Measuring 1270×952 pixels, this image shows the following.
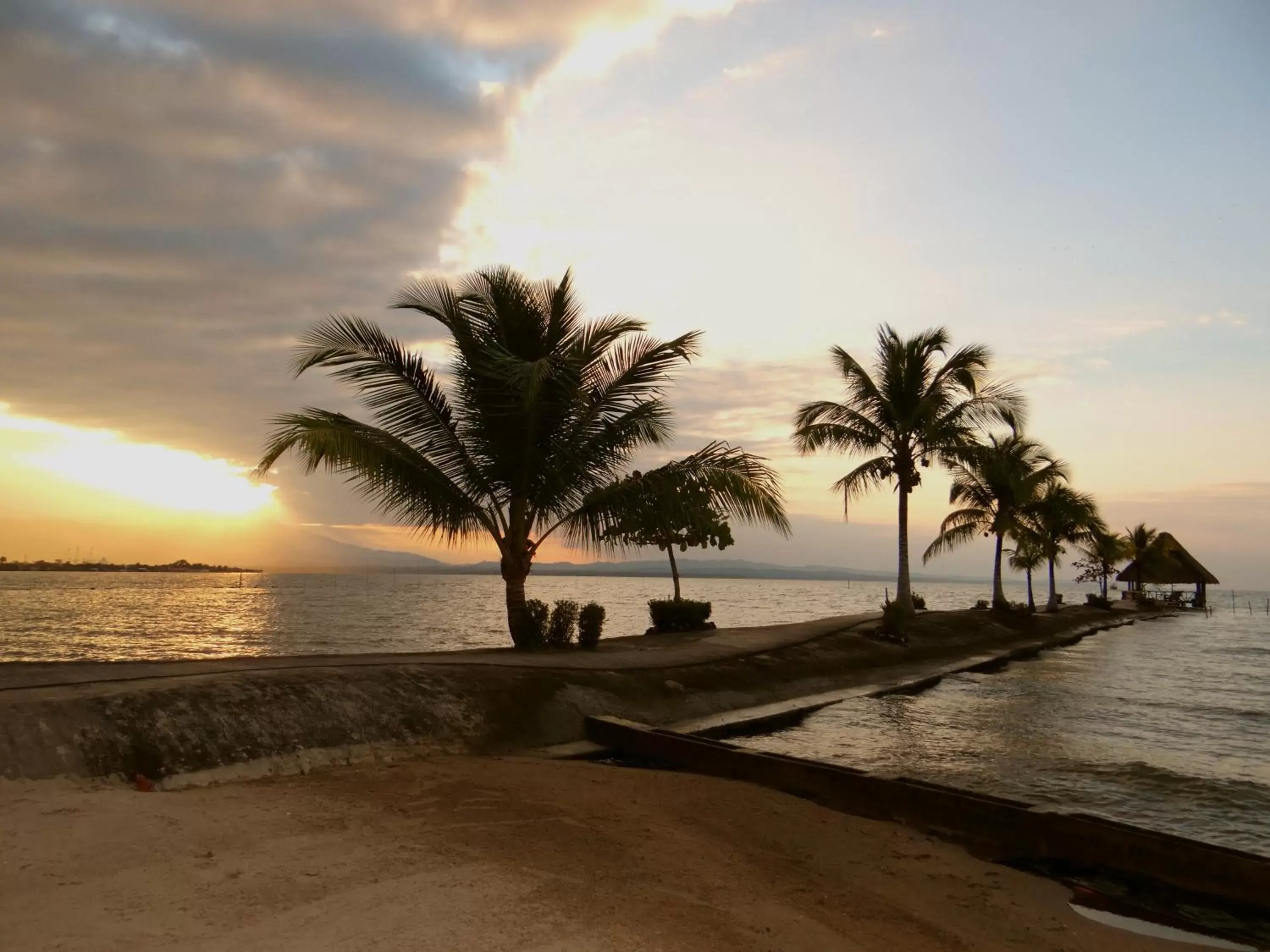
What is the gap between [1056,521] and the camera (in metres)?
41.7

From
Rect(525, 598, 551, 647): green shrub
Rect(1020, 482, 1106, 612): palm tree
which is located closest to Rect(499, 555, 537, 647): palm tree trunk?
Rect(525, 598, 551, 647): green shrub

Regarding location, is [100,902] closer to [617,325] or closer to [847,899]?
[847,899]

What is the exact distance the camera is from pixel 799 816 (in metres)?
8.11

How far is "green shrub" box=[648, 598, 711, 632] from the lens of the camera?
22500 millimetres

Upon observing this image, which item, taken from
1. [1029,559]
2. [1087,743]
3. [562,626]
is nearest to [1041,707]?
[1087,743]

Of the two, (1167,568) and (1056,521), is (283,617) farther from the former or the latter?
(1167,568)

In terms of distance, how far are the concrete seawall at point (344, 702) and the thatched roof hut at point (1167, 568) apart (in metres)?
62.4

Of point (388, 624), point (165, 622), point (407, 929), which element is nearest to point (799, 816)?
point (407, 929)

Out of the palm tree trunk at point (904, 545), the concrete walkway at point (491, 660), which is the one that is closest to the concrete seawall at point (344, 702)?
the concrete walkway at point (491, 660)

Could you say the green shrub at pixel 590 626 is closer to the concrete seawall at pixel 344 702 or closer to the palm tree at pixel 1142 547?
the concrete seawall at pixel 344 702

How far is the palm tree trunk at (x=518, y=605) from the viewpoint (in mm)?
15922

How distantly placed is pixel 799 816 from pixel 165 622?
54345 millimetres

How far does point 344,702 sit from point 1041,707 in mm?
14873

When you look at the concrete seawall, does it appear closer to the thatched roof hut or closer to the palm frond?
the palm frond
